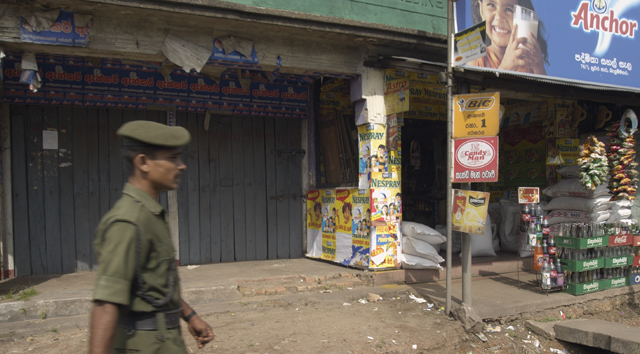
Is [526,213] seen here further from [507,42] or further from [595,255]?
[507,42]

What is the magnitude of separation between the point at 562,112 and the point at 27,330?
30.1 feet

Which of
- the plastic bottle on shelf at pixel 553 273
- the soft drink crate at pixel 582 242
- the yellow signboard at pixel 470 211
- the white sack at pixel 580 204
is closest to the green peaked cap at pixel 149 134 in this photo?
the yellow signboard at pixel 470 211

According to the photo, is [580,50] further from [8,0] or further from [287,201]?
[8,0]

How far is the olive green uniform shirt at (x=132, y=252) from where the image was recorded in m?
1.79

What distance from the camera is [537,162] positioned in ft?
31.6

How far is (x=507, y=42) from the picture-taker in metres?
7.21

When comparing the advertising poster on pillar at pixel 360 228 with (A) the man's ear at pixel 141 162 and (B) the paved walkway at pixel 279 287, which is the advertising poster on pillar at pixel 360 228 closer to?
(B) the paved walkway at pixel 279 287

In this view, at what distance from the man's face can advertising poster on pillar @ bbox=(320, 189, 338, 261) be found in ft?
18.4

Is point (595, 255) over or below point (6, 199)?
below

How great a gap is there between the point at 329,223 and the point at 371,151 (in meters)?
1.61

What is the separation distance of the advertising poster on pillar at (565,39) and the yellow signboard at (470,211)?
2.31 m

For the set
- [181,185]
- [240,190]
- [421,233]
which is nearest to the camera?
[421,233]

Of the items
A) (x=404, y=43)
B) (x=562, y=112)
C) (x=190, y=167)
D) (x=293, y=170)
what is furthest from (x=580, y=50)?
(x=190, y=167)

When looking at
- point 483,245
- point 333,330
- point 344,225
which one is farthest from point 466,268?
point 483,245
